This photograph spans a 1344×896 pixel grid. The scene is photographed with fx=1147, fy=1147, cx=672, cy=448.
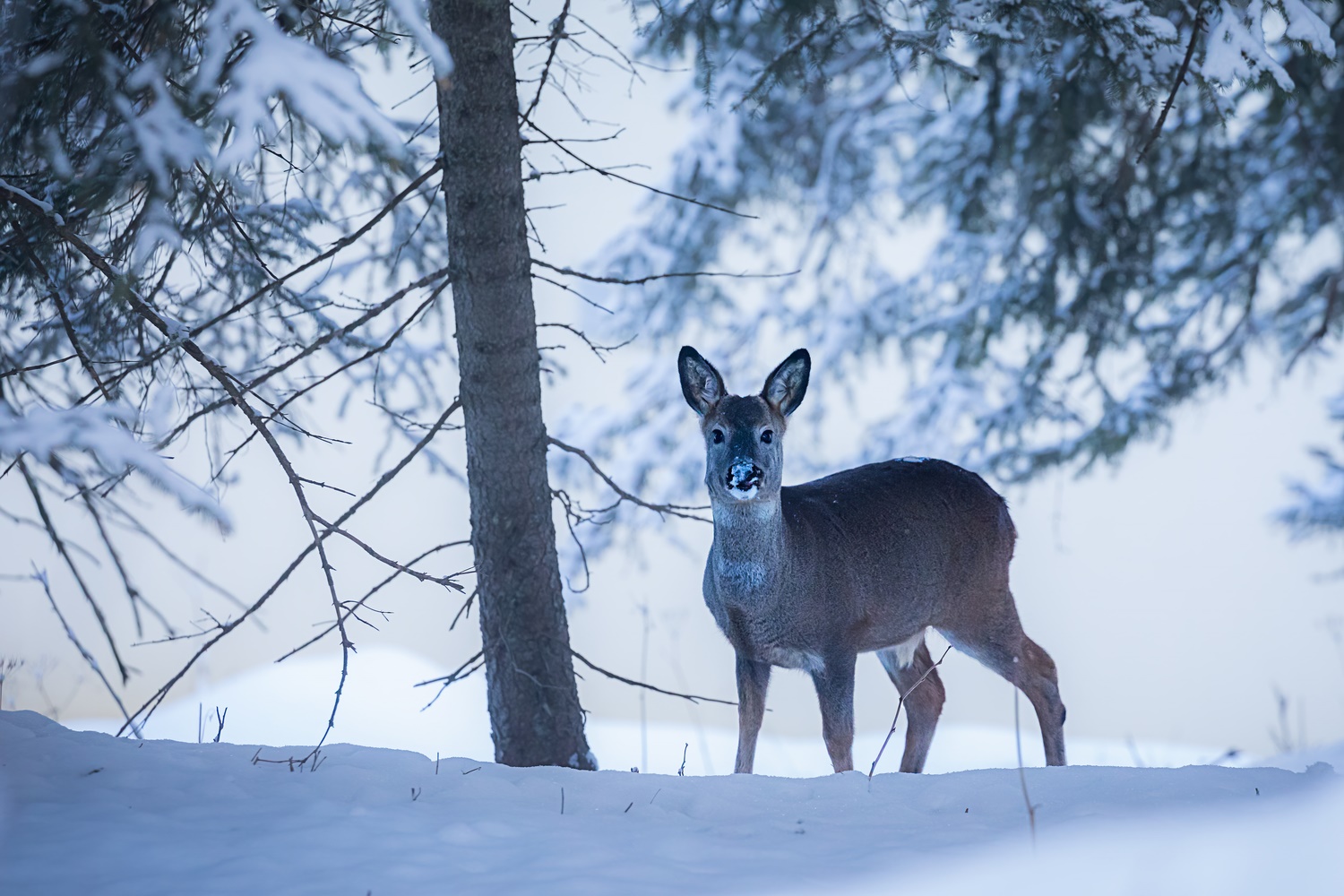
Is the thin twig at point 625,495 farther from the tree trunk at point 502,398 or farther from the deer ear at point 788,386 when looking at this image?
the deer ear at point 788,386

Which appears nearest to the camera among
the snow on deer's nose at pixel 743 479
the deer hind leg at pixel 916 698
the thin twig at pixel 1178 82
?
the thin twig at pixel 1178 82

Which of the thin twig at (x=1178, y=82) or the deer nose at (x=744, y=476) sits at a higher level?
the thin twig at (x=1178, y=82)

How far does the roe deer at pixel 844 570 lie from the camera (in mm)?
4914

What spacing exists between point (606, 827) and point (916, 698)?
2894 millimetres

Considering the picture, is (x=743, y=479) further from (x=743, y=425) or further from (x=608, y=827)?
(x=608, y=827)

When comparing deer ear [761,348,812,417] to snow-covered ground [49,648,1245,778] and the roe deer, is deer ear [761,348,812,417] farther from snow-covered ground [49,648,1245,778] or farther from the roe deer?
snow-covered ground [49,648,1245,778]

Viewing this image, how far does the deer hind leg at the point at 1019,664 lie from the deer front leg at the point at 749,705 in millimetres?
1142

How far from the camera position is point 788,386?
529 centimetres

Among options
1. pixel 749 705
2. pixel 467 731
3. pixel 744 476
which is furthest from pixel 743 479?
pixel 467 731

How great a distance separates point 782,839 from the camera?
129 inches

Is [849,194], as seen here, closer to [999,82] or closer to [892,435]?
[892,435]

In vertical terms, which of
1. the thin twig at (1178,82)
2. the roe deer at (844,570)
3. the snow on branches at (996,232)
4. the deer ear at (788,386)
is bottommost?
the roe deer at (844,570)

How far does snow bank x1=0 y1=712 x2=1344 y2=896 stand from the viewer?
2.75 metres

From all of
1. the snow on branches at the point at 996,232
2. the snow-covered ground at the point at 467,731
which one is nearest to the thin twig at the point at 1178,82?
the snow on branches at the point at 996,232
